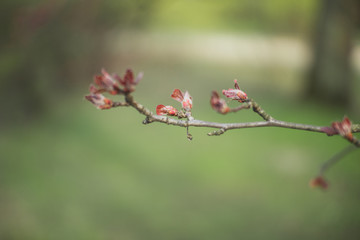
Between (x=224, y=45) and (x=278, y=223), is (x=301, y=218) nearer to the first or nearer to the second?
(x=278, y=223)

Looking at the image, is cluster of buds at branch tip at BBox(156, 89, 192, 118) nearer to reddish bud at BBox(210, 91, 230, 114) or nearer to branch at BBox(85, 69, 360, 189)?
branch at BBox(85, 69, 360, 189)

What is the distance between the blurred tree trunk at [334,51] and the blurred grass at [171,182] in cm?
35

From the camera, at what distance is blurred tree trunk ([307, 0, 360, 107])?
432 centimetres

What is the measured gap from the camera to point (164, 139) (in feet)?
14.7

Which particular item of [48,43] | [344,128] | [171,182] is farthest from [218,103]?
[48,43]

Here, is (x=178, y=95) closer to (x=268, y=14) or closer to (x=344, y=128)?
(x=344, y=128)

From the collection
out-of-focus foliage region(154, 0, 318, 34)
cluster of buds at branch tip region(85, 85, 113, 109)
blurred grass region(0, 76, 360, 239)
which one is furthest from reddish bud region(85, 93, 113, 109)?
out-of-focus foliage region(154, 0, 318, 34)

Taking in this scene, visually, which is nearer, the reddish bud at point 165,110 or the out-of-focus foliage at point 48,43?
the reddish bud at point 165,110

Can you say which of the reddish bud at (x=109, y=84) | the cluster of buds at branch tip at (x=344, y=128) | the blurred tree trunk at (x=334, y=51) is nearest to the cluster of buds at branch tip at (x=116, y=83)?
the reddish bud at (x=109, y=84)

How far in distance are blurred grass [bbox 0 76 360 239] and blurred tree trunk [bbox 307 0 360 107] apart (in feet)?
A: 1.14

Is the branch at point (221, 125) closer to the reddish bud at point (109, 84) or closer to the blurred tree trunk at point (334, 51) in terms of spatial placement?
the reddish bud at point (109, 84)

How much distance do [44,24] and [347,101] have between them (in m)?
4.71

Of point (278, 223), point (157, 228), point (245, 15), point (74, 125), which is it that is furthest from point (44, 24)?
point (245, 15)

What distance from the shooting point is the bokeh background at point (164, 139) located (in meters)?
2.96
